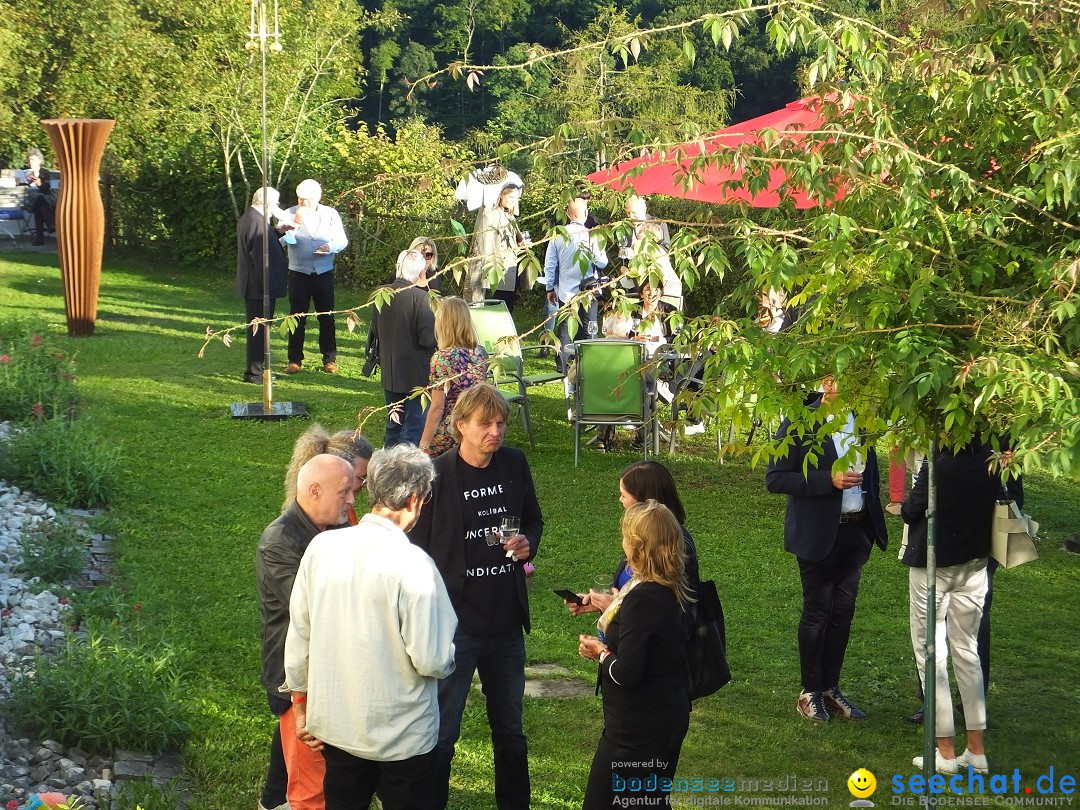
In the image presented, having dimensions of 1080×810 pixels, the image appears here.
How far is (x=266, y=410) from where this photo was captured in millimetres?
12078

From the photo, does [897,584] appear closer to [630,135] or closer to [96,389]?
[630,135]

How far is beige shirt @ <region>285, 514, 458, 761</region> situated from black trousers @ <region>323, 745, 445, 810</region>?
68 mm

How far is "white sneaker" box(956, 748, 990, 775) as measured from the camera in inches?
222

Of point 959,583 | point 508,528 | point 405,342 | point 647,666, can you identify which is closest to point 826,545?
point 959,583

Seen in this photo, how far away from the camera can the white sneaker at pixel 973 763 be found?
5.64 metres

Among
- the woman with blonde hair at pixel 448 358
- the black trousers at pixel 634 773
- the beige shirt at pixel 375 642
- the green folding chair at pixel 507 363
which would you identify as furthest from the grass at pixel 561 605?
the beige shirt at pixel 375 642

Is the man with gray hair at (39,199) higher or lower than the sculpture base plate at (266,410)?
higher

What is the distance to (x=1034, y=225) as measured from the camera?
4.09 meters

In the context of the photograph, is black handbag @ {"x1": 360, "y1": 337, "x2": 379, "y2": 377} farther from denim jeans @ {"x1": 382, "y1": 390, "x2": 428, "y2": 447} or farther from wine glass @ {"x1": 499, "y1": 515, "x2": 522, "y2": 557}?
wine glass @ {"x1": 499, "y1": 515, "x2": 522, "y2": 557}

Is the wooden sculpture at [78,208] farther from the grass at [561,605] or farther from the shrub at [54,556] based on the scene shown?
the shrub at [54,556]

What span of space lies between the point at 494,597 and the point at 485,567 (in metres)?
0.12

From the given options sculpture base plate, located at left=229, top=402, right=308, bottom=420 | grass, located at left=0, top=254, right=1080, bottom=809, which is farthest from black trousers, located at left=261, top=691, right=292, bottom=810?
sculpture base plate, located at left=229, top=402, right=308, bottom=420
